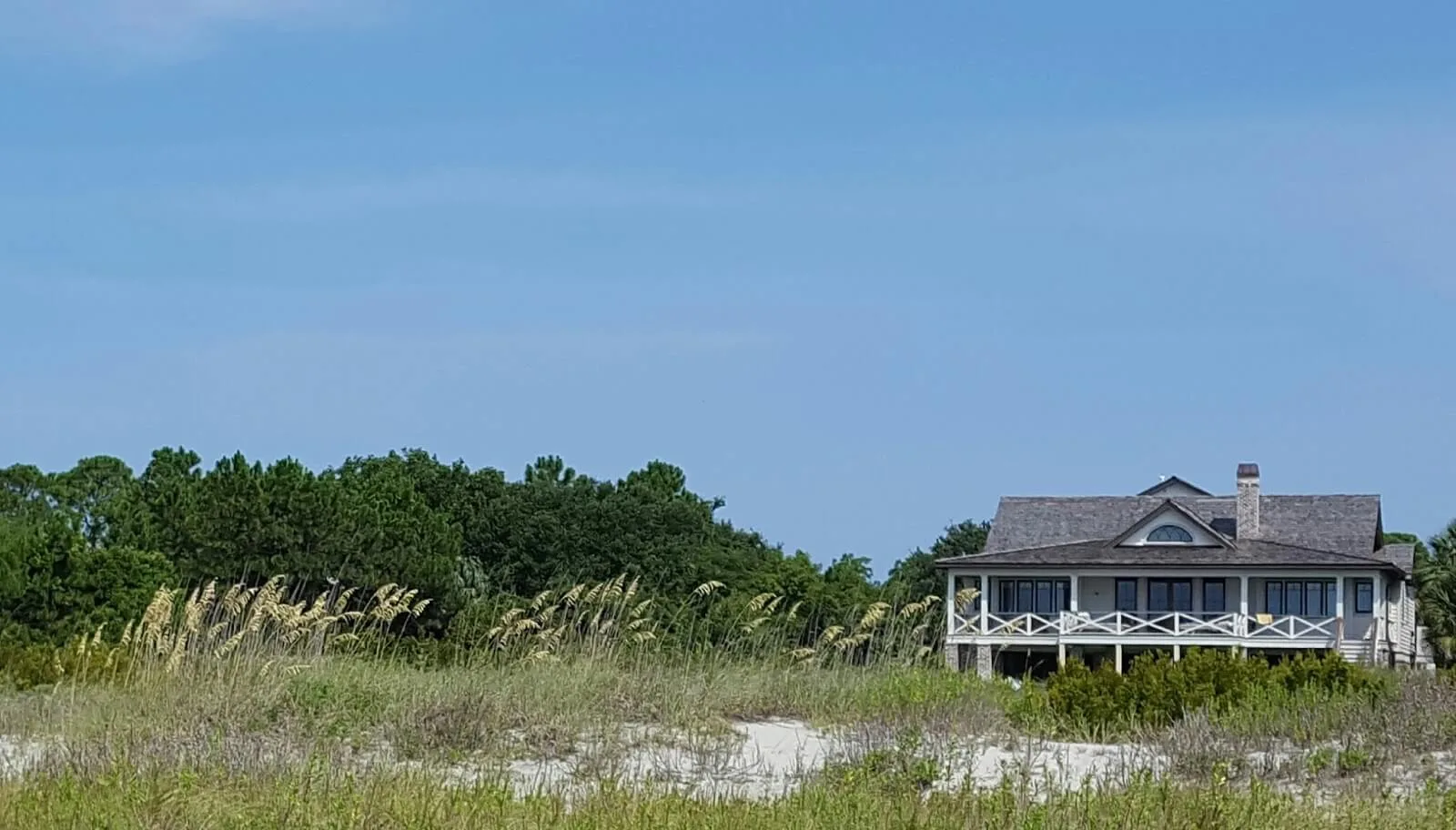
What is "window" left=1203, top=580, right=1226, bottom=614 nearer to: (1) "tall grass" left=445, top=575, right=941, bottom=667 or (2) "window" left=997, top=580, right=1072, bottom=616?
(2) "window" left=997, top=580, right=1072, bottom=616

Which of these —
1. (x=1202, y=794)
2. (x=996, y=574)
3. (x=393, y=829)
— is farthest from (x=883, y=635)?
(x=996, y=574)

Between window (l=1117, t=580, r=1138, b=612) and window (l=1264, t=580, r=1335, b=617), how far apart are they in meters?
3.40

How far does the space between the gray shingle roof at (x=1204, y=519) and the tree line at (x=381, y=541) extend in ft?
12.1

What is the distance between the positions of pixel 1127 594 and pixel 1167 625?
75.9 inches

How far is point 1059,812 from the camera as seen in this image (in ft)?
24.6

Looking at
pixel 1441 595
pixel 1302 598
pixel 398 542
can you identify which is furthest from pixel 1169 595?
pixel 398 542

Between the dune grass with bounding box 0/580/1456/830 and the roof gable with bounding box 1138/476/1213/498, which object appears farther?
the roof gable with bounding box 1138/476/1213/498

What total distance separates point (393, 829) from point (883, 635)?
314 inches

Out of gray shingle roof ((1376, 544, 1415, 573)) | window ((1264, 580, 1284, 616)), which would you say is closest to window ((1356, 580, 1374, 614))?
gray shingle roof ((1376, 544, 1415, 573))

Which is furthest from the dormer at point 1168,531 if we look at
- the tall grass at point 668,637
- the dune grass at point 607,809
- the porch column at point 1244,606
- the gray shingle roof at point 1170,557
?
the dune grass at point 607,809

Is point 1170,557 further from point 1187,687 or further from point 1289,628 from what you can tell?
point 1187,687

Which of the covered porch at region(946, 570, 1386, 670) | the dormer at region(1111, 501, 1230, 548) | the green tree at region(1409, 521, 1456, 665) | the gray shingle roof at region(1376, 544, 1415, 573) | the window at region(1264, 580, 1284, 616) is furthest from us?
the gray shingle roof at region(1376, 544, 1415, 573)

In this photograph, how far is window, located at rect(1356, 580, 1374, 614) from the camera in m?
47.2

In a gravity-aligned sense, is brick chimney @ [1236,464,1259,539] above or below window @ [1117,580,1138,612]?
above
